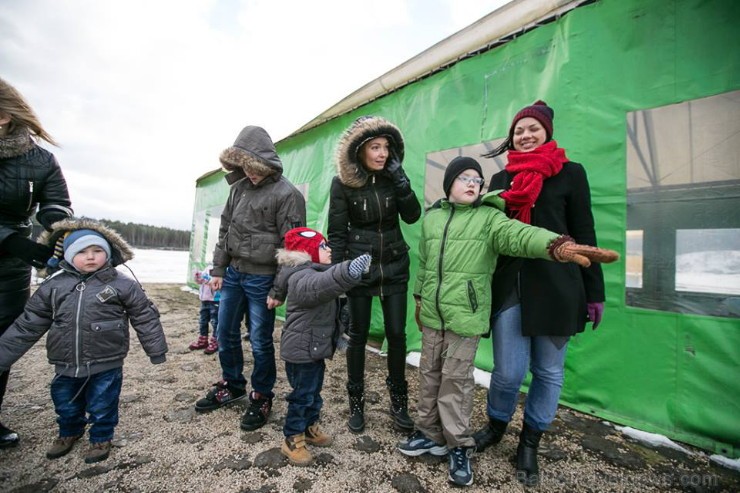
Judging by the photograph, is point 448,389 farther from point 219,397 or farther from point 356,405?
point 219,397

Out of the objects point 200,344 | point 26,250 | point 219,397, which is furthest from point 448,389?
point 200,344

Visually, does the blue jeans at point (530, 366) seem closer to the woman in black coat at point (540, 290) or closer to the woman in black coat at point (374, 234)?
the woman in black coat at point (540, 290)

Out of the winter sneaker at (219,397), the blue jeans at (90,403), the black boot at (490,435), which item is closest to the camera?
the blue jeans at (90,403)

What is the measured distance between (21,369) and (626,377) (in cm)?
504

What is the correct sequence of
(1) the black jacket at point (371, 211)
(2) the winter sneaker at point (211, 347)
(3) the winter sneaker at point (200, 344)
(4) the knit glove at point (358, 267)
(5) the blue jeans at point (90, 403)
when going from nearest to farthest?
1. (4) the knit glove at point (358, 267)
2. (5) the blue jeans at point (90, 403)
3. (1) the black jacket at point (371, 211)
4. (2) the winter sneaker at point (211, 347)
5. (3) the winter sneaker at point (200, 344)

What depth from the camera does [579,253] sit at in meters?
1.36

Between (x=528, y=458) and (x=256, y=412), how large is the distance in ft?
5.33

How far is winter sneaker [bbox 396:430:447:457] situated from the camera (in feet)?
6.06

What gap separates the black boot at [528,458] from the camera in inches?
67.0

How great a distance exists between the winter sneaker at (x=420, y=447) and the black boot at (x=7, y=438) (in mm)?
2173

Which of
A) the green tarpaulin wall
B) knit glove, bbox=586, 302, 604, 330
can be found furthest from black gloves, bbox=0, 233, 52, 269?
the green tarpaulin wall

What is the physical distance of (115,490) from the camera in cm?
156

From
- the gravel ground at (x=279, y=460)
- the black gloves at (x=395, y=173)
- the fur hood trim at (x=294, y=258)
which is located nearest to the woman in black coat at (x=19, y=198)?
the gravel ground at (x=279, y=460)

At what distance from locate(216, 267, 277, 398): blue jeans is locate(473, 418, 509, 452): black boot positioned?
1.33m
